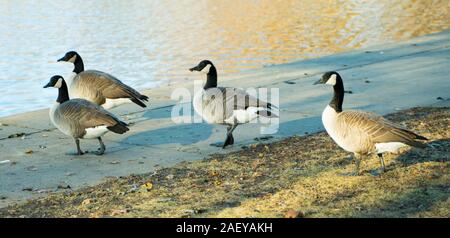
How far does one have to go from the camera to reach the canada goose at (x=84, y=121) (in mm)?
8258

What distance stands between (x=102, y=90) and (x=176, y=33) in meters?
11.6

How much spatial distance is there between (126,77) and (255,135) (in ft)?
20.5

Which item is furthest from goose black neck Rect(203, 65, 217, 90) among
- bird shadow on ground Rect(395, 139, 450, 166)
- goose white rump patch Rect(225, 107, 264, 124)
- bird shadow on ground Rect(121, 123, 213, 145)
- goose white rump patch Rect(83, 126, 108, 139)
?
bird shadow on ground Rect(395, 139, 450, 166)

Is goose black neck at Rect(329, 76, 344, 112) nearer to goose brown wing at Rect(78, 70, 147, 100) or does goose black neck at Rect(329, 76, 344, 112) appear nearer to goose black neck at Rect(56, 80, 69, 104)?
goose brown wing at Rect(78, 70, 147, 100)

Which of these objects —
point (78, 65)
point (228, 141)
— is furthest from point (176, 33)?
point (228, 141)

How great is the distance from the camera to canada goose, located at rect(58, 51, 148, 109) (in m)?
9.51

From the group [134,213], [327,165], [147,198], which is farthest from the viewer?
[327,165]

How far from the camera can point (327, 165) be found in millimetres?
7477

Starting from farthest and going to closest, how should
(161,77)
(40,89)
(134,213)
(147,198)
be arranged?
(161,77) < (40,89) < (147,198) < (134,213)

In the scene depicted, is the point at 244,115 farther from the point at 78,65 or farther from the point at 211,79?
the point at 78,65

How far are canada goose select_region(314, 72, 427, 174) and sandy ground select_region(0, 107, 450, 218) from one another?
266mm
